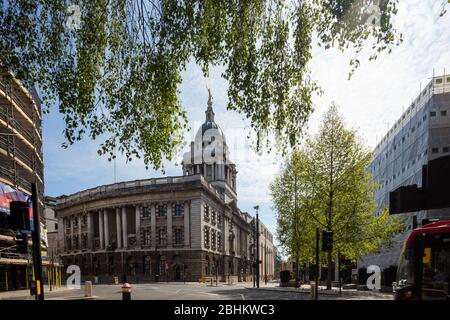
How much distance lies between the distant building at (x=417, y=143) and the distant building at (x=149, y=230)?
2438cm

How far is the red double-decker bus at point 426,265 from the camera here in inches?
427

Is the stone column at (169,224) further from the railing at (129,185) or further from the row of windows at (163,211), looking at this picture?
the railing at (129,185)

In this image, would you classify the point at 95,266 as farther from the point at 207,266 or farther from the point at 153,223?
the point at 207,266

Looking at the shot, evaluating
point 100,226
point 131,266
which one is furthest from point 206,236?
point 100,226

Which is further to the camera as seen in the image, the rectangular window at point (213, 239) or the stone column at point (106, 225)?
the stone column at point (106, 225)

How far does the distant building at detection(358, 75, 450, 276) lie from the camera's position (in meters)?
34.2

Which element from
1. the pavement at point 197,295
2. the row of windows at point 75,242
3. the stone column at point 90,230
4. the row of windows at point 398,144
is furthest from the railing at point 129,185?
the pavement at point 197,295

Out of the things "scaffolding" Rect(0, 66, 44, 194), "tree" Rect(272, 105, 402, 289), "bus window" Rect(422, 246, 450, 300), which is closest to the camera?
"bus window" Rect(422, 246, 450, 300)

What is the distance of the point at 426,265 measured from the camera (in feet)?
38.1

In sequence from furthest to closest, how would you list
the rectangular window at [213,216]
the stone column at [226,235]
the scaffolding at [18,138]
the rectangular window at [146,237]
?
the stone column at [226,235], the rectangular window at [213,216], the rectangular window at [146,237], the scaffolding at [18,138]

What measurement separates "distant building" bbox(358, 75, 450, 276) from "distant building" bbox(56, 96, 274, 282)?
80.0ft

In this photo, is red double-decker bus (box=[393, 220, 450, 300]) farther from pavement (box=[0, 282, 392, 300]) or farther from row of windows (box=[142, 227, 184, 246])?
row of windows (box=[142, 227, 184, 246])

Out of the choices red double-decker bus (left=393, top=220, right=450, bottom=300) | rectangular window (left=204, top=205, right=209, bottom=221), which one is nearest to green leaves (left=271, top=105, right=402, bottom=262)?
red double-decker bus (left=393, top=220, right=450, bottom=300)
